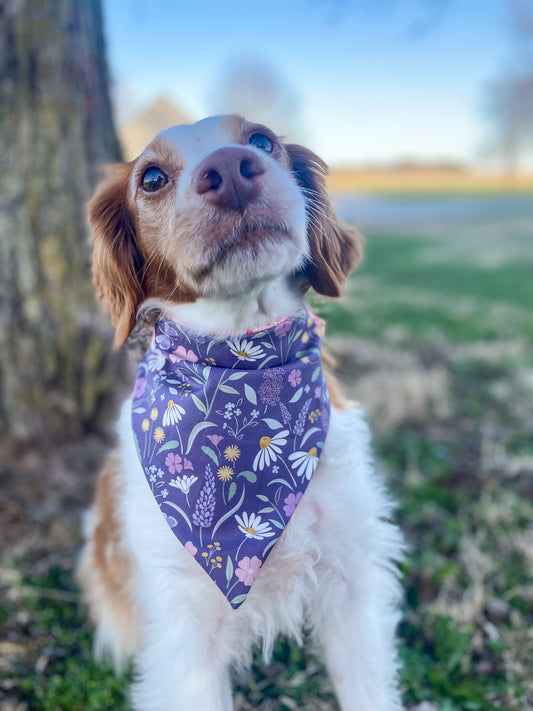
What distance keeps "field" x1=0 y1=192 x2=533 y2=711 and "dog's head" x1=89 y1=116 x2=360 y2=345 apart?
400 millimetres

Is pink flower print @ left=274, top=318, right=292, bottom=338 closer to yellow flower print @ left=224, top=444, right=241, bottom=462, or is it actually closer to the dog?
the dog

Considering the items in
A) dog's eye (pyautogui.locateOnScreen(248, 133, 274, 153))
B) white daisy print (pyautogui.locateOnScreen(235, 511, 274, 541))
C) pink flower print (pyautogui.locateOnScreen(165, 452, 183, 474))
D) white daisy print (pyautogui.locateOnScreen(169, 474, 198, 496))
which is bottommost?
white daisy print (pyautogui.locateOnScreen(235, 511, 274, 541))

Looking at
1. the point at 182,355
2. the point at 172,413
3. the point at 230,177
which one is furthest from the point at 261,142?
the point at 172,413

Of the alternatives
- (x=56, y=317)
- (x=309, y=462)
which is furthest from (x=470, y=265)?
(x=309, y=462)

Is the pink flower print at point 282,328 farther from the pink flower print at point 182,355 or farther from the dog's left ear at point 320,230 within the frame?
the pink flower print at point 182,355

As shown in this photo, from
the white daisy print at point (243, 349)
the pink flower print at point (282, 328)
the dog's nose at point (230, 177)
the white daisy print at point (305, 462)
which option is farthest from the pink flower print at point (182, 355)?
the dog's nose at point (230, 177)

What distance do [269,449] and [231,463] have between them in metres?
0.12

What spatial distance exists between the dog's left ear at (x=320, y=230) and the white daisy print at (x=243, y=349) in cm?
28

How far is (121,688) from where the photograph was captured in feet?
7.30

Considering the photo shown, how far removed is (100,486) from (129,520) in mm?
525

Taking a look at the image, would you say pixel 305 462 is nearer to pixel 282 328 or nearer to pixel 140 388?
pixel 282 328

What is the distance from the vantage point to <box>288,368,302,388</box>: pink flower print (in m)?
1.84

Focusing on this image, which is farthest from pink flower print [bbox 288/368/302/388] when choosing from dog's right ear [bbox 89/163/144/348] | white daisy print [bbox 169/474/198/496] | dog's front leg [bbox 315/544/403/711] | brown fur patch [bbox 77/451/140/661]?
brown fur patch [bbox 77/451/140/661]

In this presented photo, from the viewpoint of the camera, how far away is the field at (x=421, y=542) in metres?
2.15
